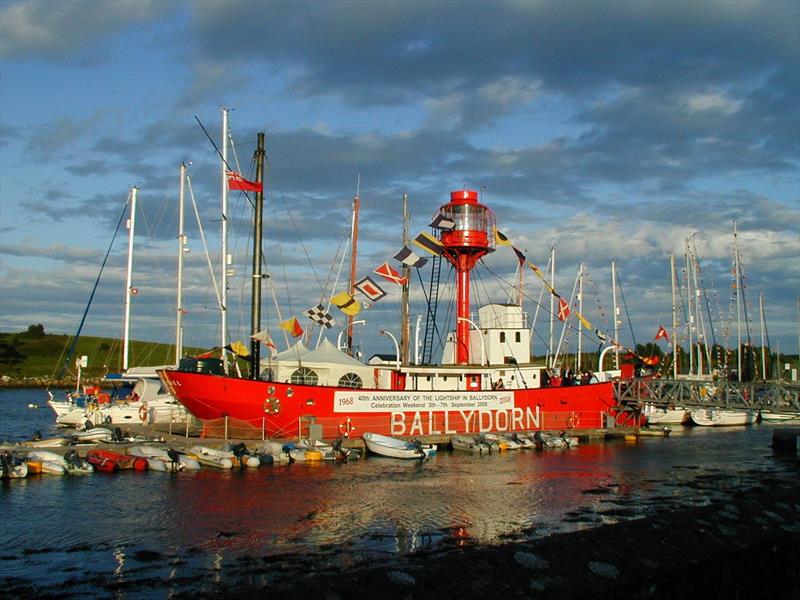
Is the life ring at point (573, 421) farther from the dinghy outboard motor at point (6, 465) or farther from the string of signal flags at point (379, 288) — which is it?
the dinghy outboard motor at point (6, 465)

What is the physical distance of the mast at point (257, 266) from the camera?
135 feet

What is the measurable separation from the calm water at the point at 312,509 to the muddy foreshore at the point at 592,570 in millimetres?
696

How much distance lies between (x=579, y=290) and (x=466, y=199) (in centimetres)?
3221

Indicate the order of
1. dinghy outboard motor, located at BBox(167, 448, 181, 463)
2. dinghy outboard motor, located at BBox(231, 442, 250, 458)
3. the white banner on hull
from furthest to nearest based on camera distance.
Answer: the white banner on hull → dinghy outboard motor, located at BBox(231, 442, 250, 458) → dinghy outboard motor, located at BBox(167, 448, 181, 463)

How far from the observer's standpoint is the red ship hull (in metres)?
40.6

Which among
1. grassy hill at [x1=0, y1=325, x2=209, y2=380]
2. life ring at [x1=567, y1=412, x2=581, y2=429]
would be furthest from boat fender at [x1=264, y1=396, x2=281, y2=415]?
grassy hill at [x1=0, y1=325, x2=209, y2=380]

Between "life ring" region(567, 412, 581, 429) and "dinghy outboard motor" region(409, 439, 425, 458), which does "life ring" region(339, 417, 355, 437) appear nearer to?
"dinghy outboard motor" region(409, 439, 425, 458)

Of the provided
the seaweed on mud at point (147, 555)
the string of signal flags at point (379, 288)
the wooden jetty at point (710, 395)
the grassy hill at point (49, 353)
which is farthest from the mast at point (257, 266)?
the grassy hill at point (49, 353)

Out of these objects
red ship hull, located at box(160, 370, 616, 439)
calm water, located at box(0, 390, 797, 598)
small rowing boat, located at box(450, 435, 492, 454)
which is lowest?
calm water, located at box(0, 390, 797, 598)

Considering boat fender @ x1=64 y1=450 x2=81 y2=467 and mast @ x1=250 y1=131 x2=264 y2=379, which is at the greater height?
mast @ x1=250 y1=131 x2=264 y2=379

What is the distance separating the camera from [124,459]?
34.3 metres

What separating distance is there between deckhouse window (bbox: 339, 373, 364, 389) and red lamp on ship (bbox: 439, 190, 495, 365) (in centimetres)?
967

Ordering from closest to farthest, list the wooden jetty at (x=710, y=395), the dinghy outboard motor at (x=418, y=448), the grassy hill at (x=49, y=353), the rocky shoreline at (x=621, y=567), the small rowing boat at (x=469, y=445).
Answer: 1. the rocky shoreline at (x=621, y=567)
2. the dinghy outboard motor at (x=418, y=448)
3. the small rowing boat at (x=469, y=445)
4. the wooden jetty at (x=710, y=395)
5. the grassy hill at (x=49, y=353)

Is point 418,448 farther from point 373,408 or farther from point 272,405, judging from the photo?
point 272,405
